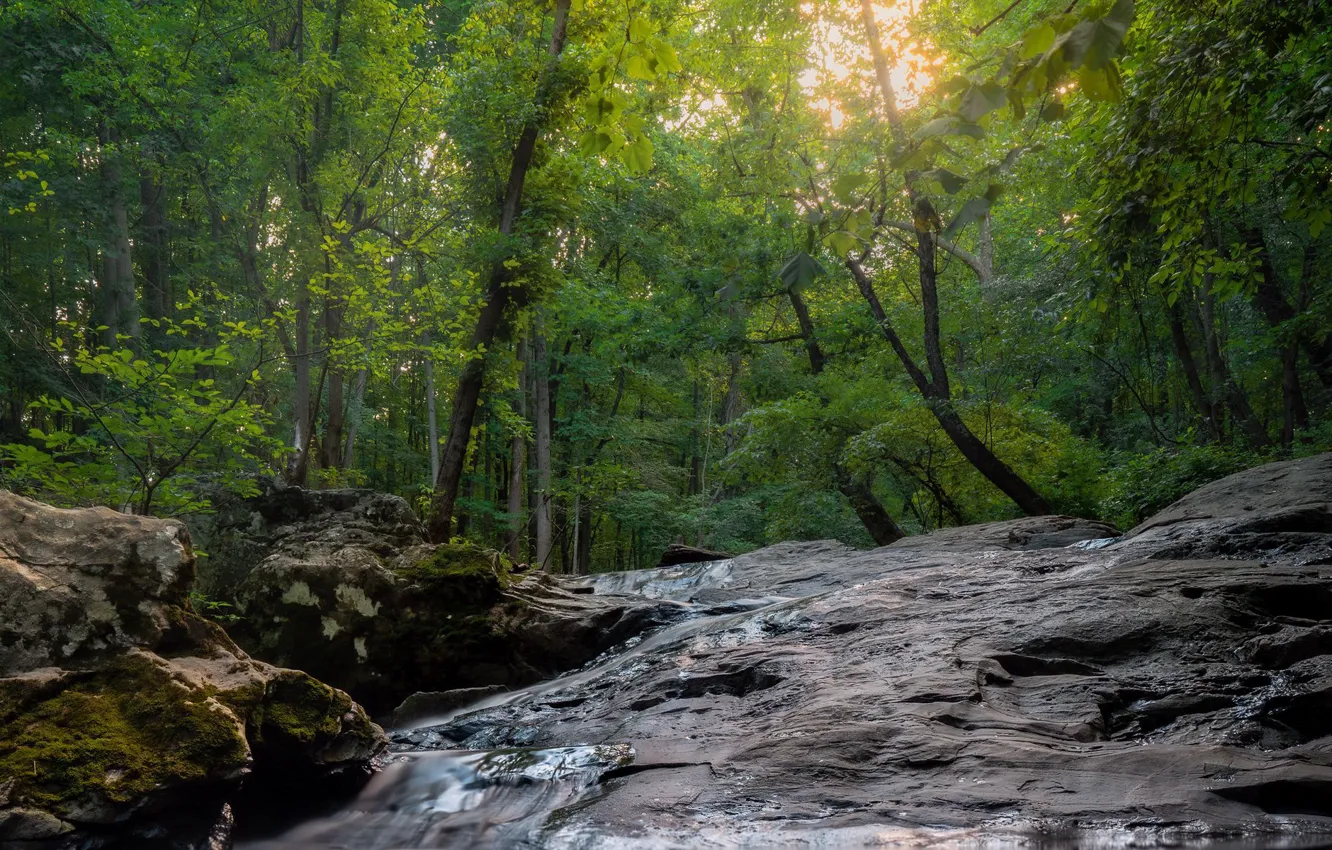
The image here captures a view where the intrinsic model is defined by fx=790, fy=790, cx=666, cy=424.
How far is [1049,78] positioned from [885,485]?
59.8ft

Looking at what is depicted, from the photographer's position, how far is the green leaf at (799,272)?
5.30ft

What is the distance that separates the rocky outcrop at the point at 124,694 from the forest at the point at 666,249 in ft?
9.65

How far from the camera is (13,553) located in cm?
379

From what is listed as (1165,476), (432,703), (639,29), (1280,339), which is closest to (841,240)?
(639,29)

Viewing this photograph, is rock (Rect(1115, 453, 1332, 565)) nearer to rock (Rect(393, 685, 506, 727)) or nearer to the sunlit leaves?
the sunlit leaves

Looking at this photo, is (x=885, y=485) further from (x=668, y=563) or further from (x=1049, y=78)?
(x=1049, y=78)

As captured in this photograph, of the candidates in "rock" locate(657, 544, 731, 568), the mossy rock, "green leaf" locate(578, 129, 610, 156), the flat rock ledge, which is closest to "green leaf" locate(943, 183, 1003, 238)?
"green leaf" locate(578, 129, 610, 156)

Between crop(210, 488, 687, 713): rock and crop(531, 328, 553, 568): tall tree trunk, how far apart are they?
11.9m

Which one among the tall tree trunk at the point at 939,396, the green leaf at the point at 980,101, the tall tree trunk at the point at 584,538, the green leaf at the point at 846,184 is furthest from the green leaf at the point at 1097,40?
the tall tree trunk at the point at 584,538

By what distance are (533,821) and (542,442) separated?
19.4 meters

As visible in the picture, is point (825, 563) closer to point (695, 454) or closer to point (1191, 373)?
point (1191, 373)

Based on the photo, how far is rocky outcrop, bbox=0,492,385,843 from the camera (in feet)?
10.4

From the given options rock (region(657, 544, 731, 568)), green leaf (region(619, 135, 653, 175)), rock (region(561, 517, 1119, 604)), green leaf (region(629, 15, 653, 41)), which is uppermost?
green leaf (region(629, 15, 653, 41))

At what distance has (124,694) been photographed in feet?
11.9
